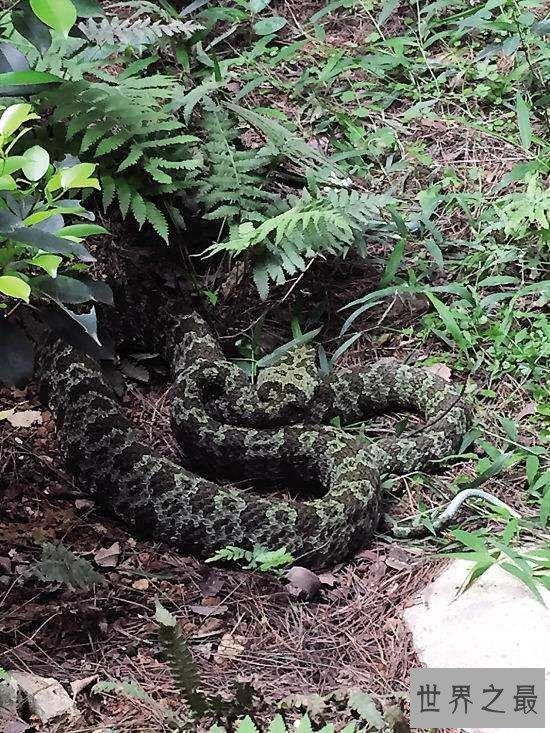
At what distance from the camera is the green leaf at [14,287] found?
2.77 m

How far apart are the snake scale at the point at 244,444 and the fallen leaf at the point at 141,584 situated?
452mm

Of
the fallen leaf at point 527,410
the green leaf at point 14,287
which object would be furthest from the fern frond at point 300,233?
the green leaf at point 14,287

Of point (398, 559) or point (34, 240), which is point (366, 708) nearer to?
point (398, 559)

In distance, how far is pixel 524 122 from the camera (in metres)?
6.60

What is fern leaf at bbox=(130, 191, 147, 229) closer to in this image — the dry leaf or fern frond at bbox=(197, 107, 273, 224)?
fern frond at bbox=(197, 107, 273, 224)

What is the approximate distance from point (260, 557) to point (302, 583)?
25cm

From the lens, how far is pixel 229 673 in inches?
142

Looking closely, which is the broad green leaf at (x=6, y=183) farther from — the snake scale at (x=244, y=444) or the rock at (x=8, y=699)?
the snake scale at (x=244, y=444)

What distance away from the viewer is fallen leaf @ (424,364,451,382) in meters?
5.46

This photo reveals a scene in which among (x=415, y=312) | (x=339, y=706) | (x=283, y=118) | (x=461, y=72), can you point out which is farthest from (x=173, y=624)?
(x=461, y=72)

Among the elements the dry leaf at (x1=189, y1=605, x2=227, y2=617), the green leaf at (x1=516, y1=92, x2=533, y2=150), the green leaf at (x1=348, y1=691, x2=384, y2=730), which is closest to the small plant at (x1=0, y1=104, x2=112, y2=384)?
the dry leaf at (x1=189, y1=605, x2=227, y2=617)

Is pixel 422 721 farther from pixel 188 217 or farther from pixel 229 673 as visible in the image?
pixel 188 217

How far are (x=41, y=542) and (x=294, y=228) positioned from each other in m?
2.49

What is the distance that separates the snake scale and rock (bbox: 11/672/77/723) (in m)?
1.39
